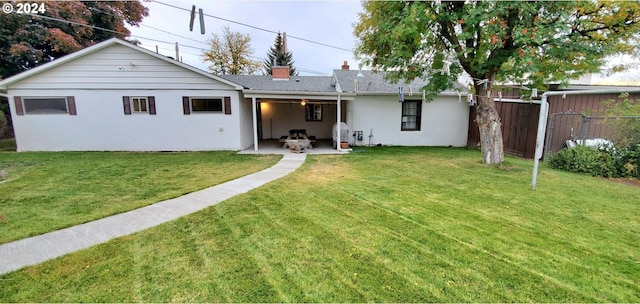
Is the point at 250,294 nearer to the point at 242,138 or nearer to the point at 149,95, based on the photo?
the point at 242,138

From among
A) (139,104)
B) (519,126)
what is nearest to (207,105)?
(139,104)

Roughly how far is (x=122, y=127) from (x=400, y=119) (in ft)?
37.4

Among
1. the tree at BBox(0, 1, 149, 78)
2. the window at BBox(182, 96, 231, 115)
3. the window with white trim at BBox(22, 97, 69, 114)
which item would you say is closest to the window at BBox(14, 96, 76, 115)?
the window with white trim at BBox(22, 97, 69, 114)

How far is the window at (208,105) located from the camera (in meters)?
10.4

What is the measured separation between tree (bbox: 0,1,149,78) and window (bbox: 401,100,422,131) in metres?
16.4

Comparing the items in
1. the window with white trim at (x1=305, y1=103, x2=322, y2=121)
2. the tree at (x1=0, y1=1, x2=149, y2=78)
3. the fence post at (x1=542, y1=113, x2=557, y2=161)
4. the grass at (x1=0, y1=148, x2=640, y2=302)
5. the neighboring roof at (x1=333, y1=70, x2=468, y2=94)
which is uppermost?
the tree at (x1=0, y1=1, x2=149, y2=78)

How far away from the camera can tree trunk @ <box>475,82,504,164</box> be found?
7664 millimetres

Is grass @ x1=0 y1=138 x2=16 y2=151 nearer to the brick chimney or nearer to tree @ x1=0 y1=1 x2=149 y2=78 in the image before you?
tree @ x1=0 y1=1 x2=149 y2=78

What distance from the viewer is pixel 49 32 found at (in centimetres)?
1345

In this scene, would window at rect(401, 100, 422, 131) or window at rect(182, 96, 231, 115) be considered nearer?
window at rect(182, 96, 231, 115)

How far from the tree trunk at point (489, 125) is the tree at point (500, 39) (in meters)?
0.02

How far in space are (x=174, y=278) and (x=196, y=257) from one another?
1.19 feet

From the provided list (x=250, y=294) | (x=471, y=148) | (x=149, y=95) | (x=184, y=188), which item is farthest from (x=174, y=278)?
(x=471, y=148)

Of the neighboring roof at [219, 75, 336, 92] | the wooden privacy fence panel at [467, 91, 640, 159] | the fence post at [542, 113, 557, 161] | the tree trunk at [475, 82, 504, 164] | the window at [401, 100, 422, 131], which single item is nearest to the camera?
the tree trunk at [475, 82, 504, 164]
